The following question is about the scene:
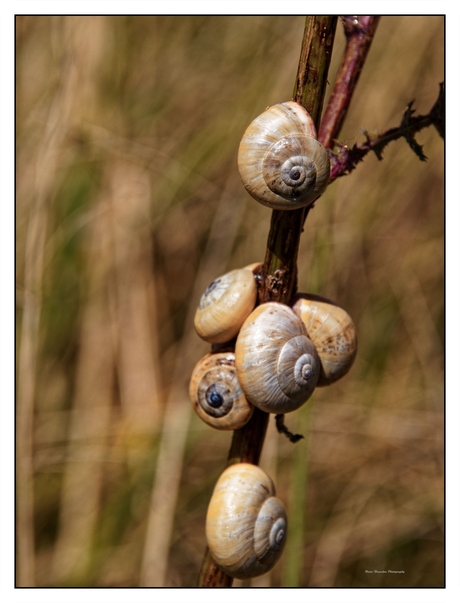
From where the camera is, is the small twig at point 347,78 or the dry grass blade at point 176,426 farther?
the dry grass blade at point 176,426

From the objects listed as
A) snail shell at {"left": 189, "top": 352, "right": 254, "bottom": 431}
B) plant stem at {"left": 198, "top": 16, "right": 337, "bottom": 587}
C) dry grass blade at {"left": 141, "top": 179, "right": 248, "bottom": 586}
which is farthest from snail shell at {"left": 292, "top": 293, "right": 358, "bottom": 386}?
dry grass blade at {"left": 141, "top": 179, "right": 248, "bottom": 586}

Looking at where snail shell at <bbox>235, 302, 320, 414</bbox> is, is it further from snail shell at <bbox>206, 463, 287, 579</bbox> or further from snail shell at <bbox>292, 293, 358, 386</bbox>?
snail shell at <bbox>206, 463, 287, 579</bbox>

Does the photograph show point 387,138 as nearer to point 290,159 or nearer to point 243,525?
point 290,159

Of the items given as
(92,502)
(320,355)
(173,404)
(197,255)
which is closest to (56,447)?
(92,502)

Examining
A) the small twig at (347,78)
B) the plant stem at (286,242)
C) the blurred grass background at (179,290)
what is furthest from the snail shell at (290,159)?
the blurred grass background at (179,290)

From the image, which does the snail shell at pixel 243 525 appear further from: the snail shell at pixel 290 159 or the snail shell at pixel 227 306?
the snail shell at pixel 290 159

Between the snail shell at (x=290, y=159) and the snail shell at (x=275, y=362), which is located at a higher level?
the snail shell at (x=290, y=159)
